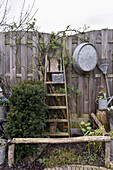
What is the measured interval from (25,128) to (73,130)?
143cm

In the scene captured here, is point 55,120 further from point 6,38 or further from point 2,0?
point 2,0

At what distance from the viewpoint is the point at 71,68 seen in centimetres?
307

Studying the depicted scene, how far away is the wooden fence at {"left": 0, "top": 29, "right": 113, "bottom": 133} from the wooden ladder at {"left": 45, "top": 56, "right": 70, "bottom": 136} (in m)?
0.21

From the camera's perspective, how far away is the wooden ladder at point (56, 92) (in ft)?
9.15

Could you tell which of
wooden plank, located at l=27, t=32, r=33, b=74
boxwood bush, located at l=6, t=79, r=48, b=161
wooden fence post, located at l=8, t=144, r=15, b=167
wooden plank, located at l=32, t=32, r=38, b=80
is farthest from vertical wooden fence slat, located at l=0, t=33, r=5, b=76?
wooden fence post, located at l=8, t=144, r=15, b=167

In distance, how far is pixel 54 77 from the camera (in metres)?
2.84

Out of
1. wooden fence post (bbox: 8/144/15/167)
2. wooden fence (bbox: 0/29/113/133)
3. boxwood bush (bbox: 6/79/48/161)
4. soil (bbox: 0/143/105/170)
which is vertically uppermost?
wooden fence (bbox: 0/29/113/133)

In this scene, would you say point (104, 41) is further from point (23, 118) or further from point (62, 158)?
point (62, 158)

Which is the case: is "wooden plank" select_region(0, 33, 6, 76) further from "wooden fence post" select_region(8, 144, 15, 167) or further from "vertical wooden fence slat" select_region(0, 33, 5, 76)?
"wooden fence post" select_region(8, 144, 15, 167)

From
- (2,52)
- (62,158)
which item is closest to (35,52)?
(2,52)

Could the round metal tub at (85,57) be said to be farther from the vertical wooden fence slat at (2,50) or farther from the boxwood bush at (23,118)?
the vertical wooden fence slat at (2,50)

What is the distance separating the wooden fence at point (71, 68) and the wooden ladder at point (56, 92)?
0.68ft

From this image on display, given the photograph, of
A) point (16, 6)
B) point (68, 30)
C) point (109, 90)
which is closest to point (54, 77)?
point (68, 30)

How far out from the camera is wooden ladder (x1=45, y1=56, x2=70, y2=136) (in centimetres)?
279
